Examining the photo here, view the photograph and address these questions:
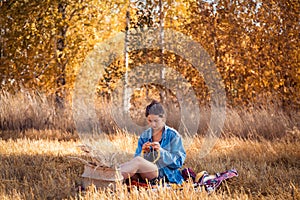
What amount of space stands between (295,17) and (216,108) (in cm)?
214

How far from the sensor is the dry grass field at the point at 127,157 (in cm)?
358

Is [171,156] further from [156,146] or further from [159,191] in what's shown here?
[159,191]

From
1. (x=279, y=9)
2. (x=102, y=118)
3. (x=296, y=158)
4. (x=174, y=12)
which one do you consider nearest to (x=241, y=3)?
(x=279, y=9)

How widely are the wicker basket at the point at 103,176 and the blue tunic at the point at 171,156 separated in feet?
1.98

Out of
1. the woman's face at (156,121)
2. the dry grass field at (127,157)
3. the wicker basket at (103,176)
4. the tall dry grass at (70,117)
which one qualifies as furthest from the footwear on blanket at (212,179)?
the tall dry grass at (70,117)

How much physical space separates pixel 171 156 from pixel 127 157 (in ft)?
5.48

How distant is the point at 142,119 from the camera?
8.20 metres

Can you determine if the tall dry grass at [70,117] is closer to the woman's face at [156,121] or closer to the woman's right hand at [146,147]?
the woman's face at [156,121]

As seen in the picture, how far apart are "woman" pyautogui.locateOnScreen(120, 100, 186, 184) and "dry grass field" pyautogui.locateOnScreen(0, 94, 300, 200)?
0.35 m

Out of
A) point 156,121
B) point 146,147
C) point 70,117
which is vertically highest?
point 156,121

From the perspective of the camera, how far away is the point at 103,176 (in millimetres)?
3357

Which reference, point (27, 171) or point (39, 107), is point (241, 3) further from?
point (27, 171)

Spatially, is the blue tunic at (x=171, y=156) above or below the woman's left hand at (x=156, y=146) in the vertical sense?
below

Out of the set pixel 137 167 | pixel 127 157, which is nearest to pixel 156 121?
pixel 137 167
